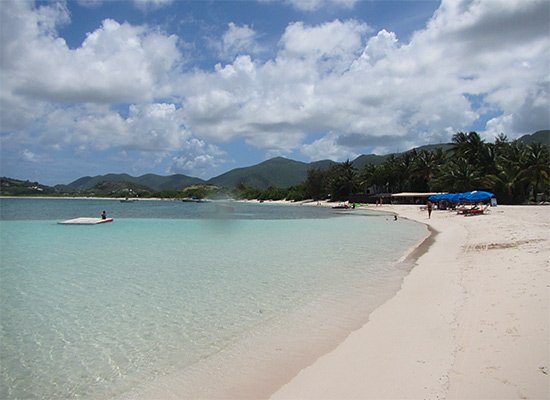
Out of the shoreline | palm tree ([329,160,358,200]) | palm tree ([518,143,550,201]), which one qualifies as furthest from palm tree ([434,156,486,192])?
the shoreline

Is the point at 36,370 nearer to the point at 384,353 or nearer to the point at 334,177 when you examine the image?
the point at 384,353

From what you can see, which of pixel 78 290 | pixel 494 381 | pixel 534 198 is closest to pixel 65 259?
pixel 78 290

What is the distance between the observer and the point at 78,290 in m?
11.6

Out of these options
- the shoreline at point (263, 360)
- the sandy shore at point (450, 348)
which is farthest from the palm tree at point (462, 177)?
the shoreline at point (263, 360)

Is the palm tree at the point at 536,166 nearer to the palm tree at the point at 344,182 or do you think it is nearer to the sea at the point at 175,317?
the sea at the point at 175,317

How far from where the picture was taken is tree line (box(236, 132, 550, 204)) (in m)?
50.3

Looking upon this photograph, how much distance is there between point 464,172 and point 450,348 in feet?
186

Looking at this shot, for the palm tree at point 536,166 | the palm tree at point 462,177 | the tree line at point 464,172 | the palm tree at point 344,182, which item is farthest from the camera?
the palm tree at point 344,182

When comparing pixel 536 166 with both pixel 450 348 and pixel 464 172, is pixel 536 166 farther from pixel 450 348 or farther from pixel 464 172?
pixel 450 348

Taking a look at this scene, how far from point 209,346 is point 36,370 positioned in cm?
274

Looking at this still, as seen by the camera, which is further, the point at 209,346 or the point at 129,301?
the point at 129,301

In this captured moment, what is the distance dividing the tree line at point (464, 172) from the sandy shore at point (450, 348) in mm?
46765

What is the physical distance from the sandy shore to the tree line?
4677 centimetres

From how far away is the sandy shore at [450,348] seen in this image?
15.5 feet
